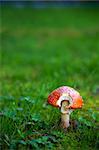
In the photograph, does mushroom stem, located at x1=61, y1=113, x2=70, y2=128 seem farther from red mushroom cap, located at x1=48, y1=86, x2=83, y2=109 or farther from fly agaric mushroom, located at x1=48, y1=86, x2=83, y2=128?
red mushroom cap, located at x1=48, y1=86, x2=83, y2=109

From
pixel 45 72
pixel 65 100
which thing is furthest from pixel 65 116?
pixel 45 72

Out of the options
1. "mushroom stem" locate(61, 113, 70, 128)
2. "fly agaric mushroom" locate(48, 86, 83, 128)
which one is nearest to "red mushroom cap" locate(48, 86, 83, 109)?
"fly agaric mushroom" locate(48, 86, 83, 128)

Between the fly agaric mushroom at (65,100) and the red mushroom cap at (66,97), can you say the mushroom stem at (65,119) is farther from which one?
the red mushroom cap at (66,97)

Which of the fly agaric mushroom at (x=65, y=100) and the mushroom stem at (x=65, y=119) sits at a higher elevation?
the fly agaric mushroom at (x=65, y=100)

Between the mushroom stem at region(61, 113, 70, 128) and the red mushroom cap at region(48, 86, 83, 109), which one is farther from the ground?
the red mushroom cap at region(48, 86, 83, 109)

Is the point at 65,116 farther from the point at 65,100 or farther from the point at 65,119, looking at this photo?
the point at 65,100

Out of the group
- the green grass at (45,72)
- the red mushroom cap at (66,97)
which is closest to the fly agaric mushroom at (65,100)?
the red mushroom cap at (66,97)

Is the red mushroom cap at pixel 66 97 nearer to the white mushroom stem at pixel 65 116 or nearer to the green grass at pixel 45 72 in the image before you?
the white mushroom stem at pixel 65 116

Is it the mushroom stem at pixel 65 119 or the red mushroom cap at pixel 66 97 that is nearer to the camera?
the red mushroom cap at pixel 66 97

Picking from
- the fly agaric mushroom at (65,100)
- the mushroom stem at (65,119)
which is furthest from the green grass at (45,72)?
the fly agaric mushroom at (65,100)
